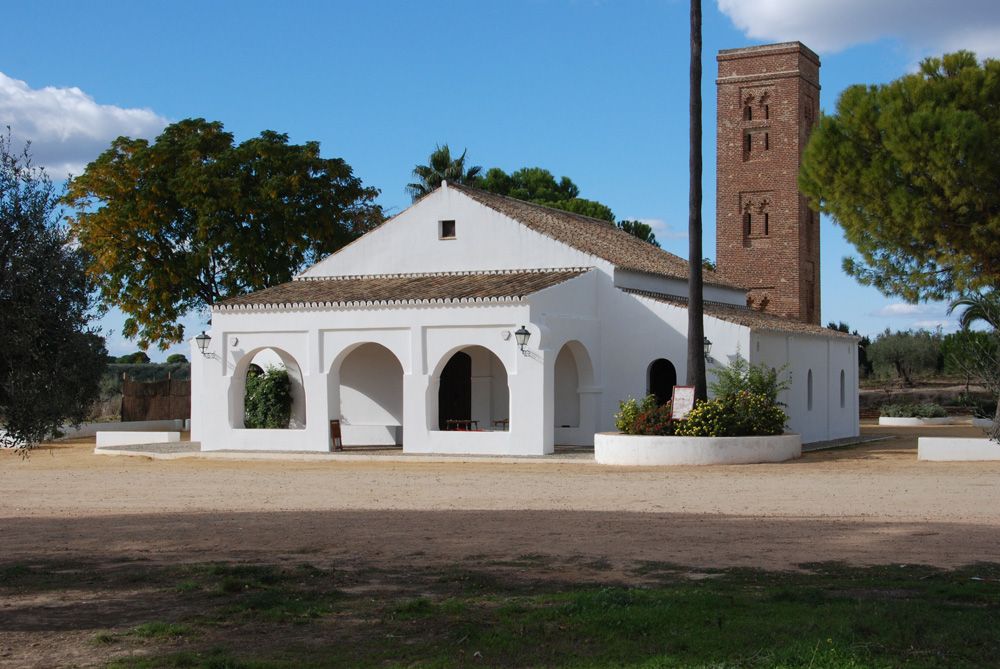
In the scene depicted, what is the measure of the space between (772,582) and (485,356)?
2000 cm

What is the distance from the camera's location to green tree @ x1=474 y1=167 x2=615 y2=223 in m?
63.7

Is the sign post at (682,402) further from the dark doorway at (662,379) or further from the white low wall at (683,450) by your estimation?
the dark doorway at (662,379)

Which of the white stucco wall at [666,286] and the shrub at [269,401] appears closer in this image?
the white stucco wall at [666,286]

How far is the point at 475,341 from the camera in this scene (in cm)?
2570

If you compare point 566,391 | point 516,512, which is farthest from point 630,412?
point 516,512

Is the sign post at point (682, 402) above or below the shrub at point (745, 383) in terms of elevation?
below

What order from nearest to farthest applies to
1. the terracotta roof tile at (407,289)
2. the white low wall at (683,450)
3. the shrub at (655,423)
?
the white low wall at (683,450)
the shrub at (655,423)
the terracotta roof tile at (407,289)

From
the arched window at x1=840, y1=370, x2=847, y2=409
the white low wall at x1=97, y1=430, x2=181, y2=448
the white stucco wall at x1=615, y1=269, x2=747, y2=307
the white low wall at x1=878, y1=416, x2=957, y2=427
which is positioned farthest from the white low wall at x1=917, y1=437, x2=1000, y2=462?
the white low wall at x1=97, y1=430, x2=181, y2=448

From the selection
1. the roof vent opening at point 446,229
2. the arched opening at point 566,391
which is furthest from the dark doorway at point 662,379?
the roof vent opening at point 446,229

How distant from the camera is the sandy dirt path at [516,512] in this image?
11.7 m

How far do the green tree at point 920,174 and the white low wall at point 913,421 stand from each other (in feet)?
51.4

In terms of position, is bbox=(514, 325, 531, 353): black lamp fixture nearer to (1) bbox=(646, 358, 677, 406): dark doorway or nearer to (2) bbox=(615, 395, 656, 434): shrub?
(2) bbox=(615, 395, 656, 434): shrub

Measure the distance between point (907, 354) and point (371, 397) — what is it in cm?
3018

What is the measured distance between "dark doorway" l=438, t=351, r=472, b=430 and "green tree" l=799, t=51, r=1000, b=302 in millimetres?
9598
